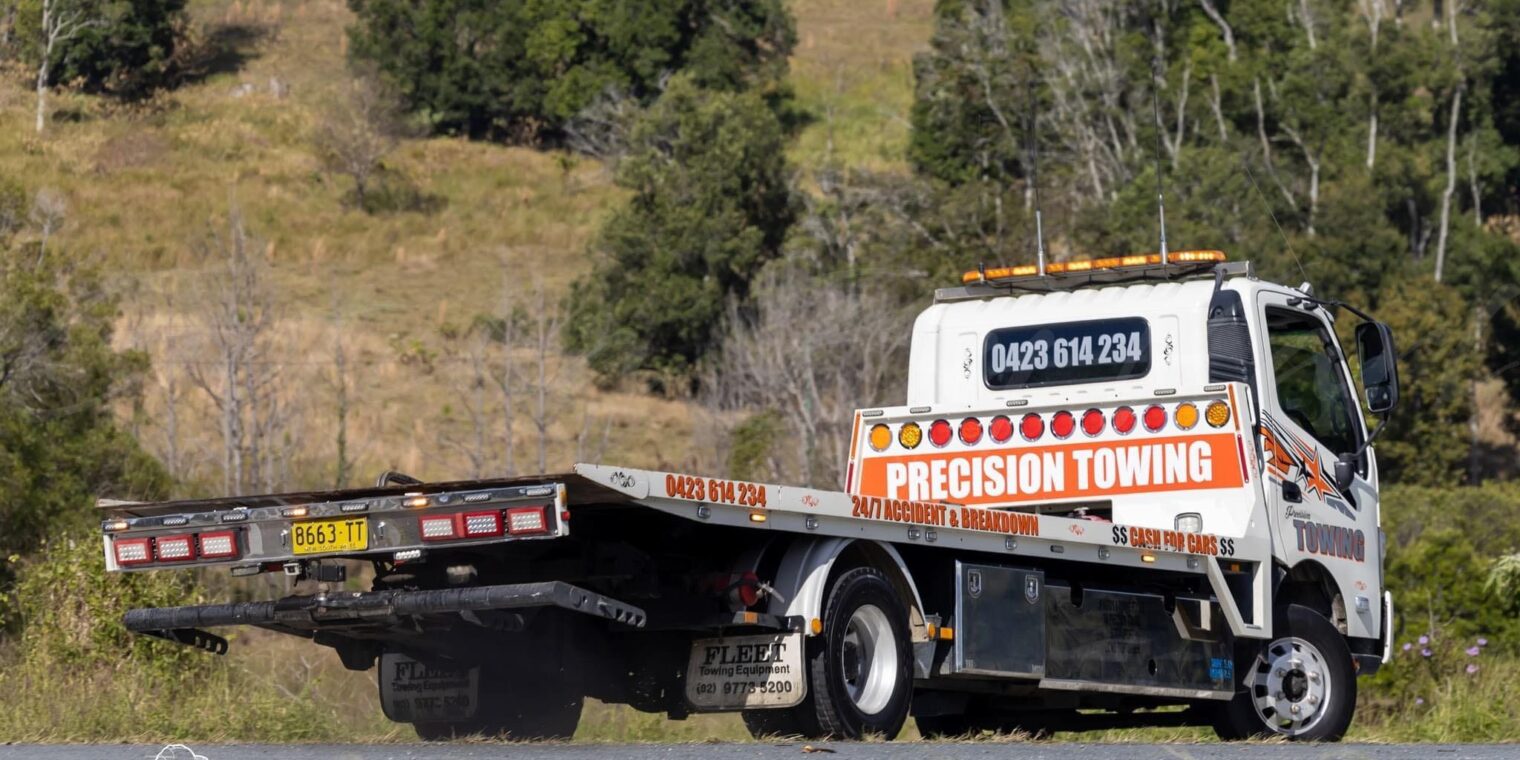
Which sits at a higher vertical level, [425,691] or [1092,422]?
[1092,422]

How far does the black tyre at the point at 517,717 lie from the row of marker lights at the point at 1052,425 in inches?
123

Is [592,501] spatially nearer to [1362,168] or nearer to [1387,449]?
[1387,449]

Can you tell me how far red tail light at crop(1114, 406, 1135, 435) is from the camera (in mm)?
12297

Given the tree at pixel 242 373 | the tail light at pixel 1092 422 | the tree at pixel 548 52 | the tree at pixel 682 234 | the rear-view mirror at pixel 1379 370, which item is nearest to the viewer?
the rear-view mirror at pixel 1379 370

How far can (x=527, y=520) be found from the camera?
8195 mm

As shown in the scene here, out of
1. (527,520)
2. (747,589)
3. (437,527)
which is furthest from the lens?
(747,589)

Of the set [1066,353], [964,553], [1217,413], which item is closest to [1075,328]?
[1066,353]

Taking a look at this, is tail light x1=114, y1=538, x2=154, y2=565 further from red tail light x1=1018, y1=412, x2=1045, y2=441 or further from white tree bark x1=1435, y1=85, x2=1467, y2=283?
white tree bark x1=1435, y1=85, x2=1467, y2=283

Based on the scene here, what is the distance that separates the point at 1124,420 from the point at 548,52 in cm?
5603

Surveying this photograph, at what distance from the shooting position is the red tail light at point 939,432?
12750 millimetres

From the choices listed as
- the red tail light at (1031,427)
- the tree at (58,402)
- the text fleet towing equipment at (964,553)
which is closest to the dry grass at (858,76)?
the tree at (58,402)

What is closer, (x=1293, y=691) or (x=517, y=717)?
(x=517, y=717)

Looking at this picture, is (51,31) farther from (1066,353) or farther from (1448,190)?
(1066,353)

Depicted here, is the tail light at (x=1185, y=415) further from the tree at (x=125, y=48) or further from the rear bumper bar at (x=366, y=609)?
the tree at (x=125, y=48)
